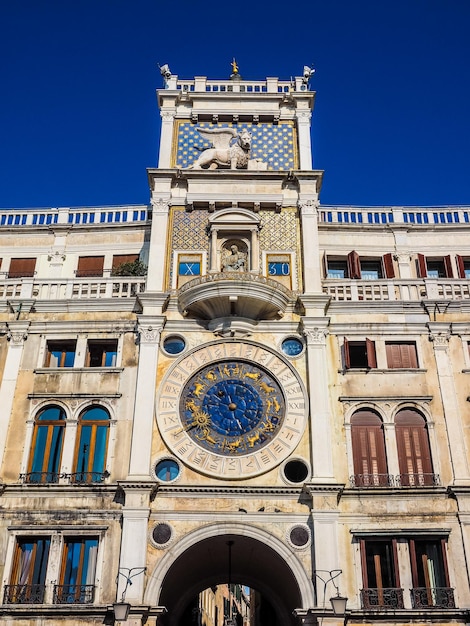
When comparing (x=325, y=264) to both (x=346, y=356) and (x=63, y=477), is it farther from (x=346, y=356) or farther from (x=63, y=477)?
(x=63, y=477)

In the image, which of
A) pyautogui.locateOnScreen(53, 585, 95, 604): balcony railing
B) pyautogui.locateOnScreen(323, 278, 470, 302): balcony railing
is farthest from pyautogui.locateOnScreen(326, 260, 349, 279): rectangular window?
pyautogui.locateOnScreen(53, 585, 95, 604): balcony railing

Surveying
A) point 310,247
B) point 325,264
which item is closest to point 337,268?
point 325,264

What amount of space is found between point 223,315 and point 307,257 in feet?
13.5

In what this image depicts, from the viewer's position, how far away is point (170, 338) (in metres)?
27.3

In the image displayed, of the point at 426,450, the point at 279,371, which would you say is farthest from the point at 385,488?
the point at 279,371

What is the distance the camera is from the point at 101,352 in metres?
27.7

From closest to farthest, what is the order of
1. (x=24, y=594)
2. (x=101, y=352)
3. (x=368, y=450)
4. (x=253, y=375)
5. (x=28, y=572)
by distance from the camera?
(x=24, y=594) → (x=28, y=572) → (x=368, y=450) → (x=253, y=375) → (x=101, y=352)

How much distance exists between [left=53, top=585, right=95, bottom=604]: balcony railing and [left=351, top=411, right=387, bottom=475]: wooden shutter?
936 cm

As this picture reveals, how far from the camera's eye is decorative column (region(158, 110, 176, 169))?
31.3 metres

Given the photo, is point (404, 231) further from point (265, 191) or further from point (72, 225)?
point (72, 225)

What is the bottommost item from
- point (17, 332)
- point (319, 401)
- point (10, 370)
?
point (319, 401)

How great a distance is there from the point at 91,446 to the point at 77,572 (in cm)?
414

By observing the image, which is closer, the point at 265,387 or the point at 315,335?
the point at 265,387

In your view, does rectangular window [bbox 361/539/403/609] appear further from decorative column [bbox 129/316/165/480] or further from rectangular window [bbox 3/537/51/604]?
rectangular window [bbox 3/537/51/604]
